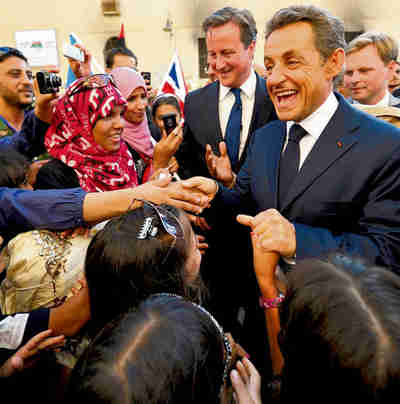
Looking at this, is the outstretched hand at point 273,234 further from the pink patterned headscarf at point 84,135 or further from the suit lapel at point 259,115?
the suit lapel at point 259,115

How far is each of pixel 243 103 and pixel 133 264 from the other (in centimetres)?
161

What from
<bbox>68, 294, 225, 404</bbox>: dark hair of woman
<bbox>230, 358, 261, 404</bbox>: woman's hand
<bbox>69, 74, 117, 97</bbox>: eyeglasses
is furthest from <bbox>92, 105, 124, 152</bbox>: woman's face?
<bbox>230, 358, 261, 404</bbox>: woman's hand

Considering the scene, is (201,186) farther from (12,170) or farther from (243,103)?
(243,103)

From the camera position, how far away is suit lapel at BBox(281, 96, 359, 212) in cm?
126

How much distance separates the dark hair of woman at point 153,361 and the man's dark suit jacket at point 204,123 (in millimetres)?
1556

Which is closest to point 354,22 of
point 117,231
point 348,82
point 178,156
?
point 348,82

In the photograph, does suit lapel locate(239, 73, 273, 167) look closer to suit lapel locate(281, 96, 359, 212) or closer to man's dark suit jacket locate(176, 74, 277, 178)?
man's dark suit jacket locate(176, 74, 277, 178)

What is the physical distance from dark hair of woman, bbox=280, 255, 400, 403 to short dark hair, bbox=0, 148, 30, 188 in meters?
1.22

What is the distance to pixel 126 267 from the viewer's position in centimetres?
101

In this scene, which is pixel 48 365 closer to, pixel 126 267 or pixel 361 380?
pixel 126 267

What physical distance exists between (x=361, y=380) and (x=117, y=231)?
791 millimetres

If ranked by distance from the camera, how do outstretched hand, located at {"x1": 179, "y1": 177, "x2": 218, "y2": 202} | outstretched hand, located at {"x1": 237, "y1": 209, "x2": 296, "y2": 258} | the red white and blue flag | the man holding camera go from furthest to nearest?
the red white and blue flag
the man holding camera
outstretched hand, located at {"x1": 179, "y1": 177, "x2": 218, "y2": 202}
outstretched hand, located at {"x1": 237, "y1": 209, "x2": 296, "y2": 258}

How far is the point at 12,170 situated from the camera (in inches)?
54.8

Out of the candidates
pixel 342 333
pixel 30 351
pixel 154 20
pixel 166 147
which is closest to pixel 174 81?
pixel 166 147
